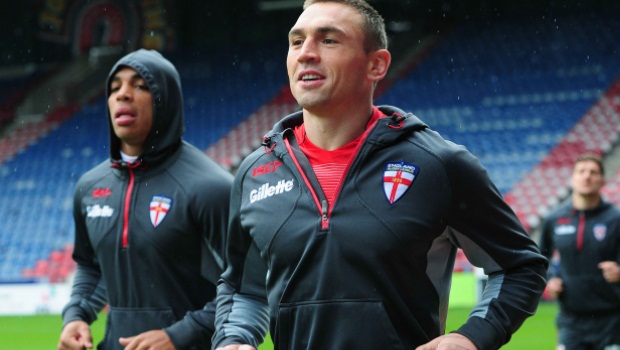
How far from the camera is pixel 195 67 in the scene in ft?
85.7

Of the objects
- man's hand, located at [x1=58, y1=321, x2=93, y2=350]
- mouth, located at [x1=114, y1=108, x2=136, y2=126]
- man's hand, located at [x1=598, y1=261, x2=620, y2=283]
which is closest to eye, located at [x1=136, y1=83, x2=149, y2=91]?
mouth, located at [x1=114, y1=108, x2=136, y2=126]

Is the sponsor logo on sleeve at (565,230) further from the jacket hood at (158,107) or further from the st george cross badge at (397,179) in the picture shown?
the st george cross badge at (397,179)

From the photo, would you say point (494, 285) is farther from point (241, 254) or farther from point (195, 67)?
point (195, 67)

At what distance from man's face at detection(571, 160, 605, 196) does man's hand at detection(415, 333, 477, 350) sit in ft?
15.0

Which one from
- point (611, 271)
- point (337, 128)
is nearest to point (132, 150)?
point (337, 128)

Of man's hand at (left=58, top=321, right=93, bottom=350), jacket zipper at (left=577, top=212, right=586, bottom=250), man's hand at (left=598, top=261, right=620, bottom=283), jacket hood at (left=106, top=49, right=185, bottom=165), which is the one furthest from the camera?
jacket zipper at (left=577, top=212, right=586, bottom=250)

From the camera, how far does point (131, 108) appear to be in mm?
4156

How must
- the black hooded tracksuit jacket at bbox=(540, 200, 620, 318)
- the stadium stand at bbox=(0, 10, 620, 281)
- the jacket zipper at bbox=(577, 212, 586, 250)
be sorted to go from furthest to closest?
the stadium stand at bbox=(0, 10, 620, 281), the jacket zipper at bbox=(577, 212, 586, 250), the black hooded tracksuit jacket at bbox=(540, 200, 620, 318)

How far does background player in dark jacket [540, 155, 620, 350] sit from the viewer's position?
6.88m

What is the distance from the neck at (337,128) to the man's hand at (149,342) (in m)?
1.28

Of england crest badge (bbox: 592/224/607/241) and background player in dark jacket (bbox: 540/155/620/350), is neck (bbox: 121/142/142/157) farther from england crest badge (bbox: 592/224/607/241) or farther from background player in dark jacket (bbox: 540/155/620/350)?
england crest badge (bbox: 592/224/607/241)

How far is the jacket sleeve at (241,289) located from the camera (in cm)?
293

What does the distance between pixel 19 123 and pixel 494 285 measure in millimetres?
25191

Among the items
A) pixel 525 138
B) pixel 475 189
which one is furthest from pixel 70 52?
pixel 475 189
